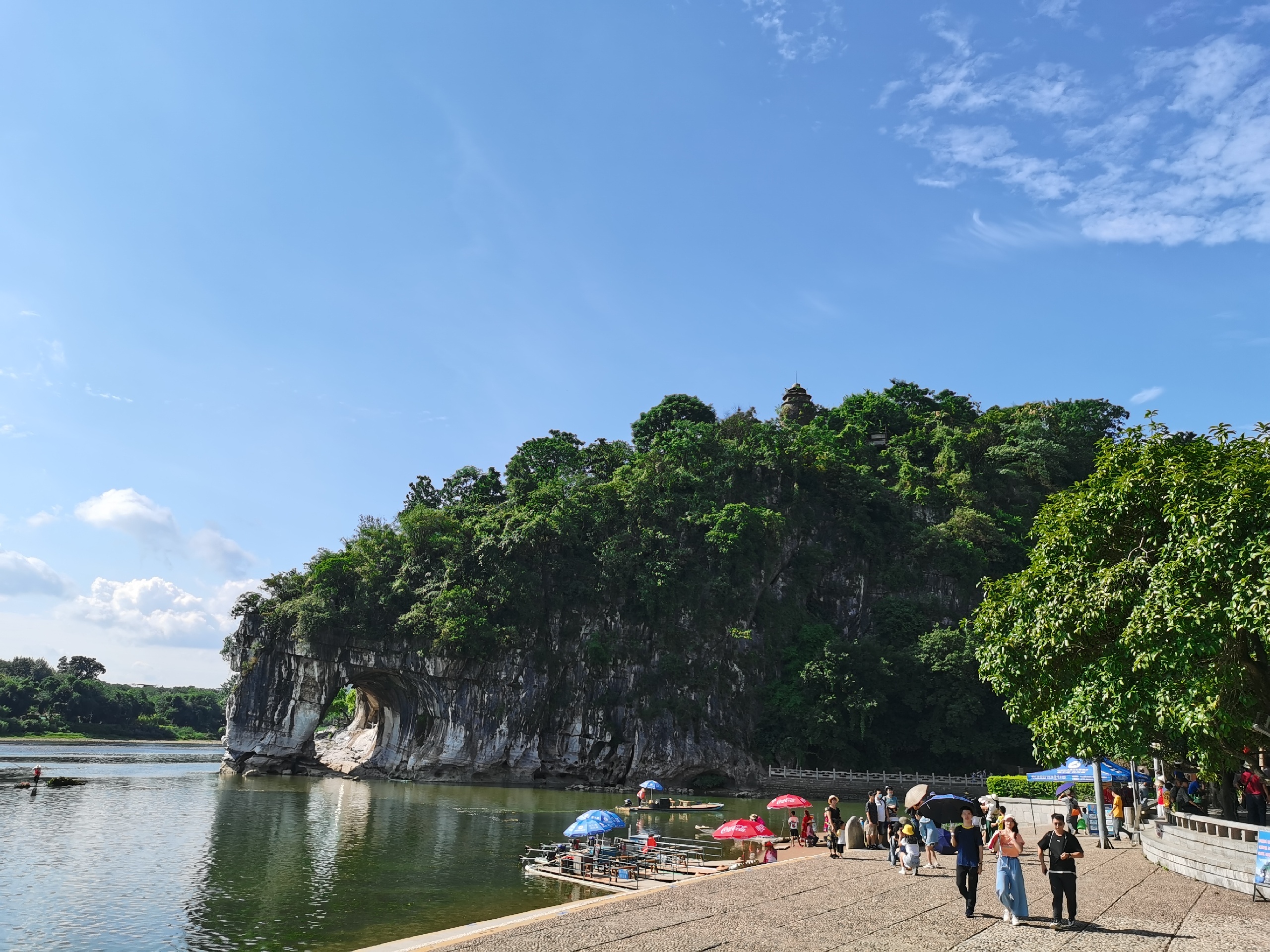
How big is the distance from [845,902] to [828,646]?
139ft

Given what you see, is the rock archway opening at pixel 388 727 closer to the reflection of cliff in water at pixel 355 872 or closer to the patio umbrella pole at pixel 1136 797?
the reflection of cliff in water at pixel 355 872

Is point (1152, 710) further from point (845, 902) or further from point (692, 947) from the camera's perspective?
point (692, 947)

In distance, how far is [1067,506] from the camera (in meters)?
19.6

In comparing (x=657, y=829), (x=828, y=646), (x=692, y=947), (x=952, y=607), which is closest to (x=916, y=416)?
(x=952, y=607)

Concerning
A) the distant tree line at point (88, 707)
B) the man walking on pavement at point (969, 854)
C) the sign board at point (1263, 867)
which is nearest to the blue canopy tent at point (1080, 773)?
→ the sign board at point (1263, 867)

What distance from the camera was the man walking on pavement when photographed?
13.1 meters

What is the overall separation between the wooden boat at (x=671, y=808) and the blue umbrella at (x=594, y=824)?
16887mm

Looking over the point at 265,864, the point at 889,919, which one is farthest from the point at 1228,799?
the point at 265,864

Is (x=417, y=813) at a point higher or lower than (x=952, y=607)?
lower

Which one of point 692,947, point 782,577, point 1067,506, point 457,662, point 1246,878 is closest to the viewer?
point 692,947

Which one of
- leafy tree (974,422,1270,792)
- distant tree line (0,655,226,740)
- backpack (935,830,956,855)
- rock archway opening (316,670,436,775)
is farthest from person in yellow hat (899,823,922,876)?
distant tree line (0,655,226,740)

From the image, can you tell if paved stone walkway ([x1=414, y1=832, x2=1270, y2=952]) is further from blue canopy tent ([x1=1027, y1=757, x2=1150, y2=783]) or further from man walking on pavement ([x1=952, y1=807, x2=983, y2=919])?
blue canopy tent ([x1=1027, y1=757, x2=1150, y2=783])

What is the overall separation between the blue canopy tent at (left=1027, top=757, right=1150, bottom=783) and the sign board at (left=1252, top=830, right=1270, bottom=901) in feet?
42.6

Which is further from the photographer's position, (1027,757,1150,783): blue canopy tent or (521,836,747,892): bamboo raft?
(1027,757,1150,783): blue canopy tent
